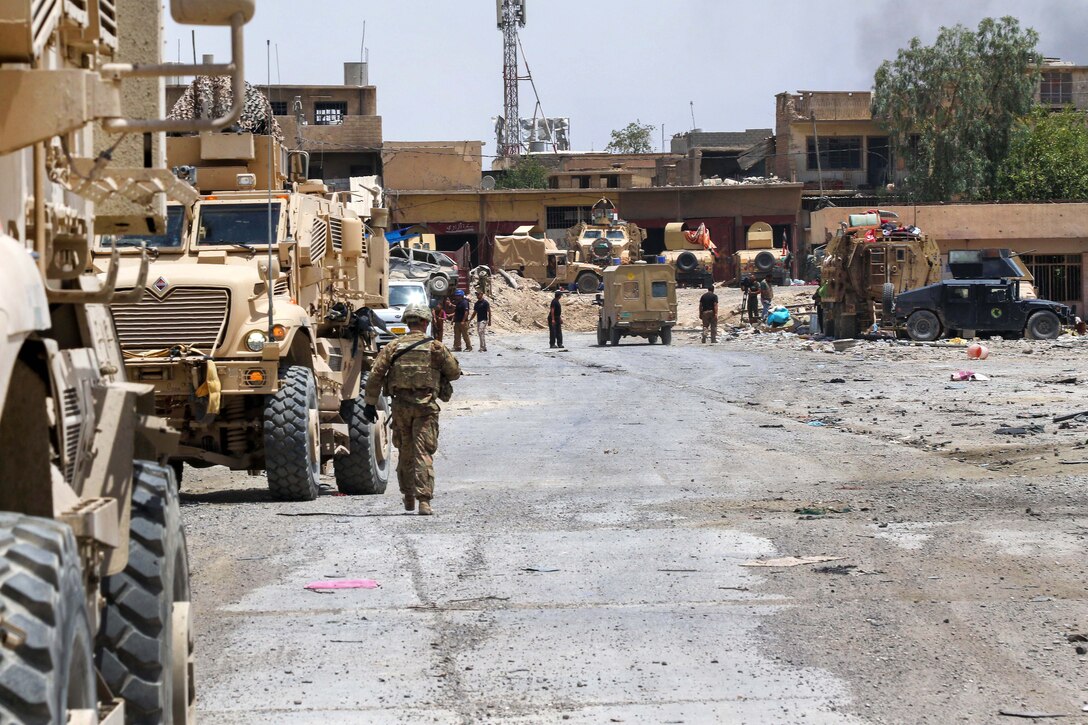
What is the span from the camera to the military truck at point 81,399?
308 cm

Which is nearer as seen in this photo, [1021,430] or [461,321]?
[1021,430]

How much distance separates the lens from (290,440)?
12367 millimetres

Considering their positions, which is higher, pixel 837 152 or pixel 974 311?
pixel 837 152

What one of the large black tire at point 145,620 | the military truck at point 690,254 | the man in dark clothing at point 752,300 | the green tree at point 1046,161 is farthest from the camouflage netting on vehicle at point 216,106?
the green tree at point 1046,161

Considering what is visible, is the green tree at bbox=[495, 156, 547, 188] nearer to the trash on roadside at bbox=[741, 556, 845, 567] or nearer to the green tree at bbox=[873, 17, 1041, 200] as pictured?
the green tree at bbox=[873, 17, 1041, 200]

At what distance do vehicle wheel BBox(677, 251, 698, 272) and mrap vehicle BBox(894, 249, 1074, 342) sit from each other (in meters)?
22.8

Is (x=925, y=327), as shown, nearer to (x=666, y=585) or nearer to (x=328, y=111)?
(x=666, y=585)

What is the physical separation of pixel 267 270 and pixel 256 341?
0.73 m

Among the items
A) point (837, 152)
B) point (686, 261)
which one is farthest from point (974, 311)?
point (837, 152)

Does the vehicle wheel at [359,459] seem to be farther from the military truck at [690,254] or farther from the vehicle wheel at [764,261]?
the vehicle wheel at [764,261]

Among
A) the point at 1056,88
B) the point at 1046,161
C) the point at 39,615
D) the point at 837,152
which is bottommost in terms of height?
the point at 39,615

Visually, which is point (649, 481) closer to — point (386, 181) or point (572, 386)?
point (572, 386)

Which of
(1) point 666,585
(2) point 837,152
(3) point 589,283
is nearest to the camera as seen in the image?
(1) point 666,585

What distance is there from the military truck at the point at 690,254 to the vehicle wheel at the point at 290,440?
4920 cm
